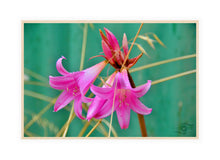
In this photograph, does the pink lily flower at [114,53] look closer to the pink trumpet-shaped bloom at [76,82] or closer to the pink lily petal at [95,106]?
the pink trumpet-shaped bloom at [76,82]

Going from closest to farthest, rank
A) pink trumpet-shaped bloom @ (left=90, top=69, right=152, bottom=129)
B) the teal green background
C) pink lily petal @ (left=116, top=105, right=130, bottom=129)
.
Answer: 1. pink trumpet-shaped bloom @ (left=90, top=69, right=152, bottom=129)
2. pink lily petal @ (left=116, top=105, right=130, bottom=129)
3. the teal green background

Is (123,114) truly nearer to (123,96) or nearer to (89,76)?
(123,96)

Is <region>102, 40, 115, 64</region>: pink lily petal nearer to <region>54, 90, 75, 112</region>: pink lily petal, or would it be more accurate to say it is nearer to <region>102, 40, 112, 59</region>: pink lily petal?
<region>102, 40, 112, 59</region>: pink lily petal

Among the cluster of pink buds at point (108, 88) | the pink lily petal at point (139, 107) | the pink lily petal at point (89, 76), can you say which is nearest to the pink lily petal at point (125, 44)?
the cluster of pink buds at point (108, 88)

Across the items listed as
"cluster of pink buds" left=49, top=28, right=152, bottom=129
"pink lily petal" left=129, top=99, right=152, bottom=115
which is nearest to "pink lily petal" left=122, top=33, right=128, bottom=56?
"cluster of pink buds" left=49, top=28, right=152, bottom=129
